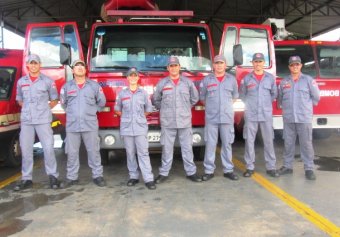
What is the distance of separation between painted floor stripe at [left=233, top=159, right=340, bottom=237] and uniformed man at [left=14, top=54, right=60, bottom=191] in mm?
2982

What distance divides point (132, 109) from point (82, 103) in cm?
72

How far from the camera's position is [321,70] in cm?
908

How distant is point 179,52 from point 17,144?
341cm

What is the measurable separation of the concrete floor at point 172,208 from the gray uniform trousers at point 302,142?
0.26 metres

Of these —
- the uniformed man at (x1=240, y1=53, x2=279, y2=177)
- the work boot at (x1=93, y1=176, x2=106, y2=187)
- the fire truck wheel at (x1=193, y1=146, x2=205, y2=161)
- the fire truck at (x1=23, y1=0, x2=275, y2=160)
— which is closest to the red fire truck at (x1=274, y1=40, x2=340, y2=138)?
the fire truck wheel at (x1=193, y1=146, x2=205, y2=161)

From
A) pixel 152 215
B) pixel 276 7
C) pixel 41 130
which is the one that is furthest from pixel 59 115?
pixel 276 7

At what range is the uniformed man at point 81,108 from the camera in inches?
240

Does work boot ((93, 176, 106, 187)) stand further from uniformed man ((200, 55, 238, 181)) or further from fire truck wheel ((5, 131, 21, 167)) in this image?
fire truck wheel ((5, 131, 21, 167))

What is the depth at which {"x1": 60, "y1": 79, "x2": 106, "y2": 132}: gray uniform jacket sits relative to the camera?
609 centimetres

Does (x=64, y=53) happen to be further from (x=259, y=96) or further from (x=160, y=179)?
(x=259, y=96)

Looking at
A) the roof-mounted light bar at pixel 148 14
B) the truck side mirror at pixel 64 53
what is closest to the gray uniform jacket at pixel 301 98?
the roof-mounted light bar at pixel 148 14

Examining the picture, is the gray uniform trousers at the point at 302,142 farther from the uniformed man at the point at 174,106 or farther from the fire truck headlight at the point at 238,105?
the uniformed man at the point at 174,106

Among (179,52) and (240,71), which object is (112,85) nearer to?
(179,52)

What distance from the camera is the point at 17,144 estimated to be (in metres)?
7.80
